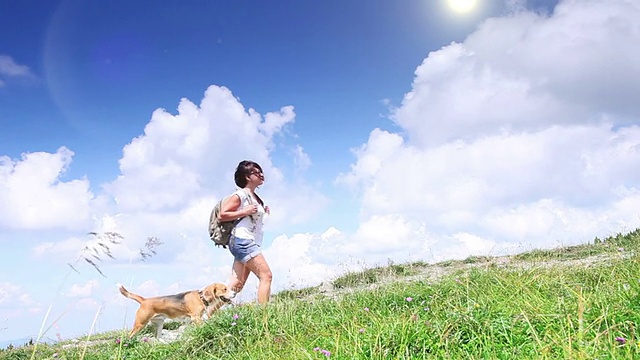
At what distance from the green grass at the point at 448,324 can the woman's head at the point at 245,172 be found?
1.95m

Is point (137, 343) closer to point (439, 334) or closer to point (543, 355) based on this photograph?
point (439, 334)

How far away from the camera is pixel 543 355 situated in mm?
3713

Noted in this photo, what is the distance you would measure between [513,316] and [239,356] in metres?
2.73

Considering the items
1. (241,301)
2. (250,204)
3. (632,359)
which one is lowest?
(632,359)

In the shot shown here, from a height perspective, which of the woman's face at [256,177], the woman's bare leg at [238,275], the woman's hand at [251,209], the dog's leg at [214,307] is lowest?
the dog's leg at [214,307]

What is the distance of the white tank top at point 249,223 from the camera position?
8.32 meters

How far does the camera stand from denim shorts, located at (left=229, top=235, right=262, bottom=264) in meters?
8.30

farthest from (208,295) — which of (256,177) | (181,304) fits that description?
(256,177)

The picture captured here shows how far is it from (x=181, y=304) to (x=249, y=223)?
87.4 inches

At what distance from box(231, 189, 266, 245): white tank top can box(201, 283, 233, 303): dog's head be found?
1091 millimetres

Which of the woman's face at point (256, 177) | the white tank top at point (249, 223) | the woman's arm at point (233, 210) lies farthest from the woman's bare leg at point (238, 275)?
the woman's face at point (256, 177)

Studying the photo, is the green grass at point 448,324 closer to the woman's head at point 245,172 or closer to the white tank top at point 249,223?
the white tank top at point 249,223

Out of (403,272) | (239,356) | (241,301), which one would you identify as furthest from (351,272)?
(239,356)

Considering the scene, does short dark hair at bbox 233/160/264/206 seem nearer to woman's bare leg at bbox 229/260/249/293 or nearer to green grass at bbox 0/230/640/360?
woman's bare leg at bbox 229/260/249/293
